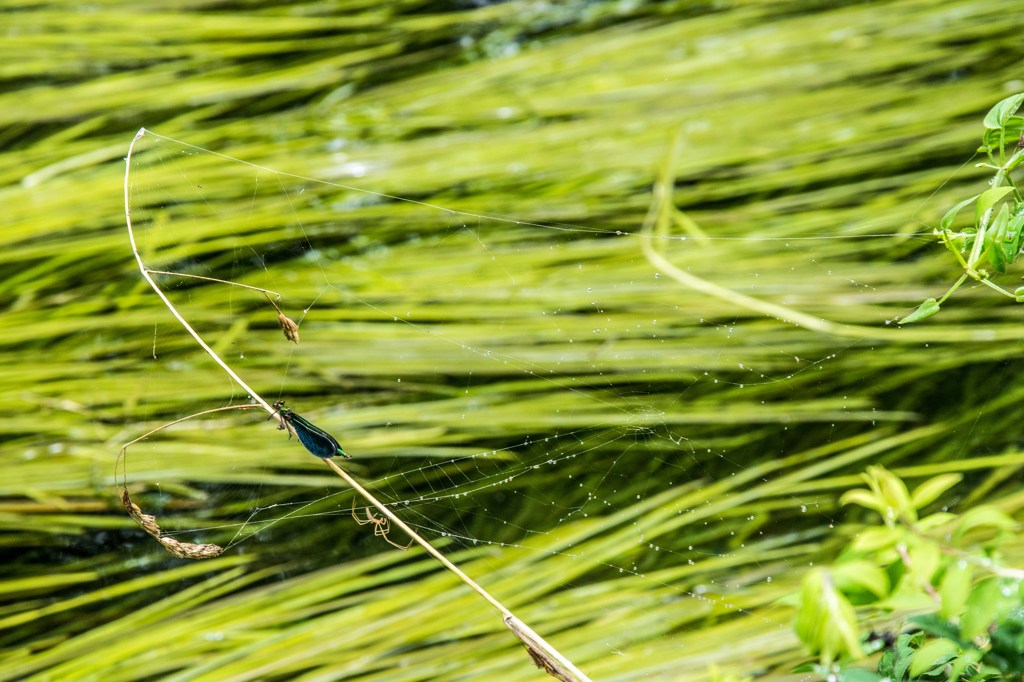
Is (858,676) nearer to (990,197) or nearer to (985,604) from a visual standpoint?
(985,604)

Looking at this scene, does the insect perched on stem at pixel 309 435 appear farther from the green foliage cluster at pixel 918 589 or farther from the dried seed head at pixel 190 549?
the green foliage cluster at pixel 918 589

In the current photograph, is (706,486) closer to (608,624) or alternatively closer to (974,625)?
(608,624)

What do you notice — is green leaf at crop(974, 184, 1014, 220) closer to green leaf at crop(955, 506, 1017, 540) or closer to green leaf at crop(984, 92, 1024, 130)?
green leaf at crop(984, 92, 1024, 130)

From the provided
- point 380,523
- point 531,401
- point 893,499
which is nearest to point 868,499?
point 893,499

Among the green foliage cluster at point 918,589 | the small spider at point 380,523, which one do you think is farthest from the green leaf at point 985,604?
the small spider at point 380,523

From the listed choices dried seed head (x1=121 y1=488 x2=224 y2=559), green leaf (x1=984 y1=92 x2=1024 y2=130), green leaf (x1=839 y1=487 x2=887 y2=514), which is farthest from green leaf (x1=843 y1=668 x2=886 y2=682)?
dried seed head (x1=121 y1=488 x2=224 y2=559)

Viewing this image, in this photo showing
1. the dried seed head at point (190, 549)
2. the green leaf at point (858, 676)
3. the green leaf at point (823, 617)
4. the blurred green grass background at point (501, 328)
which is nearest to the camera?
the green leaf at point (823, 617)

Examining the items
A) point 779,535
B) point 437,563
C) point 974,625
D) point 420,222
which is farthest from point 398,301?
point 974,625
